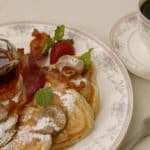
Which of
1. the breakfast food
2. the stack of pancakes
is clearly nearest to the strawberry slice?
the breakfast food

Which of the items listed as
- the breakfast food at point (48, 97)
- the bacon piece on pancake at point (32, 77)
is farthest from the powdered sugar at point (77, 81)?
the bacon piece on pancake at point (32, 77)

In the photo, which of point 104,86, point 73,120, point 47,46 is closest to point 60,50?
point 47,46

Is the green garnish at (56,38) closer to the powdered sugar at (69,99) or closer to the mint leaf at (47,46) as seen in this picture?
the mint leaf at (47,46)

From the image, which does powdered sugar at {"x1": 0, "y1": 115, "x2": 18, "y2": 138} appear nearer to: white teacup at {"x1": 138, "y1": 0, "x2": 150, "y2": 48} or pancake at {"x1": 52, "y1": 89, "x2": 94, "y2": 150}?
pancake at {"x1": 52, "y1": 89, "x2": 94, "y2": 150}

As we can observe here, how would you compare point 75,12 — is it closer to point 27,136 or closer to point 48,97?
point 48,97

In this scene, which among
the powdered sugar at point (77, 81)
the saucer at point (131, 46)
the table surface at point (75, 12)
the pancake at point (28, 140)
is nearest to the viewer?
the pancake at point (28, 140)
